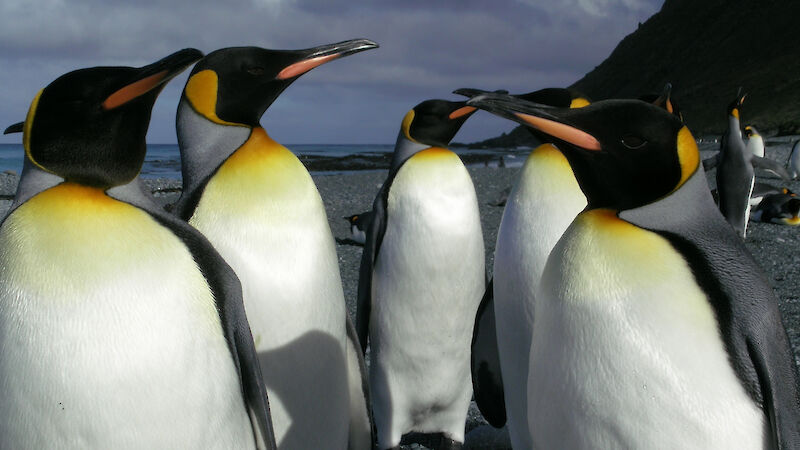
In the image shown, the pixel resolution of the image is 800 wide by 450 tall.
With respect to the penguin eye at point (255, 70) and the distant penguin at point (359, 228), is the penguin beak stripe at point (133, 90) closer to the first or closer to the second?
the penguin eye at point (255, 70)

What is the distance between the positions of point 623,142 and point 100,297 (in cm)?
150

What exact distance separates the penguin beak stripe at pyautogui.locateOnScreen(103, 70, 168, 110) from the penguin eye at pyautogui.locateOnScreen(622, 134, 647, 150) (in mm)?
1293

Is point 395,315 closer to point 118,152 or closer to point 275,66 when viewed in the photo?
point 275,66

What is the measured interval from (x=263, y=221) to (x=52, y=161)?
0.91 metres

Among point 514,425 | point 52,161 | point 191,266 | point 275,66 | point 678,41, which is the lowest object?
point 514,425

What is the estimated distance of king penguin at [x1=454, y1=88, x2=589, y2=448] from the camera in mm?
3363

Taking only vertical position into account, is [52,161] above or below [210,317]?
above

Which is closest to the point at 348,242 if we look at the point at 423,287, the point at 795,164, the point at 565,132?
the point at 423,287

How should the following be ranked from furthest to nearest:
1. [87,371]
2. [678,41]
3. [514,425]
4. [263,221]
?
[678,41], [514,425], [263,221], [87,371]

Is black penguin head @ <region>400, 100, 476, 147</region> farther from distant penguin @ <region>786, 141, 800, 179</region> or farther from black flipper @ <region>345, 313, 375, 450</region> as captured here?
distant penguin @ <region>786, 141, 800, 179</region>

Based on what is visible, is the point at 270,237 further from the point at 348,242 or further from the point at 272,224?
the point at 348,242

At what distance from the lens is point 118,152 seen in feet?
6.57

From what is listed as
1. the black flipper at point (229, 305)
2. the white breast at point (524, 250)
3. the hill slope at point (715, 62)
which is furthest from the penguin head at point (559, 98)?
the hill slope at point (715, 62)

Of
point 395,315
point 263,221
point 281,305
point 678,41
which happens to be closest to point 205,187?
point 263,221
